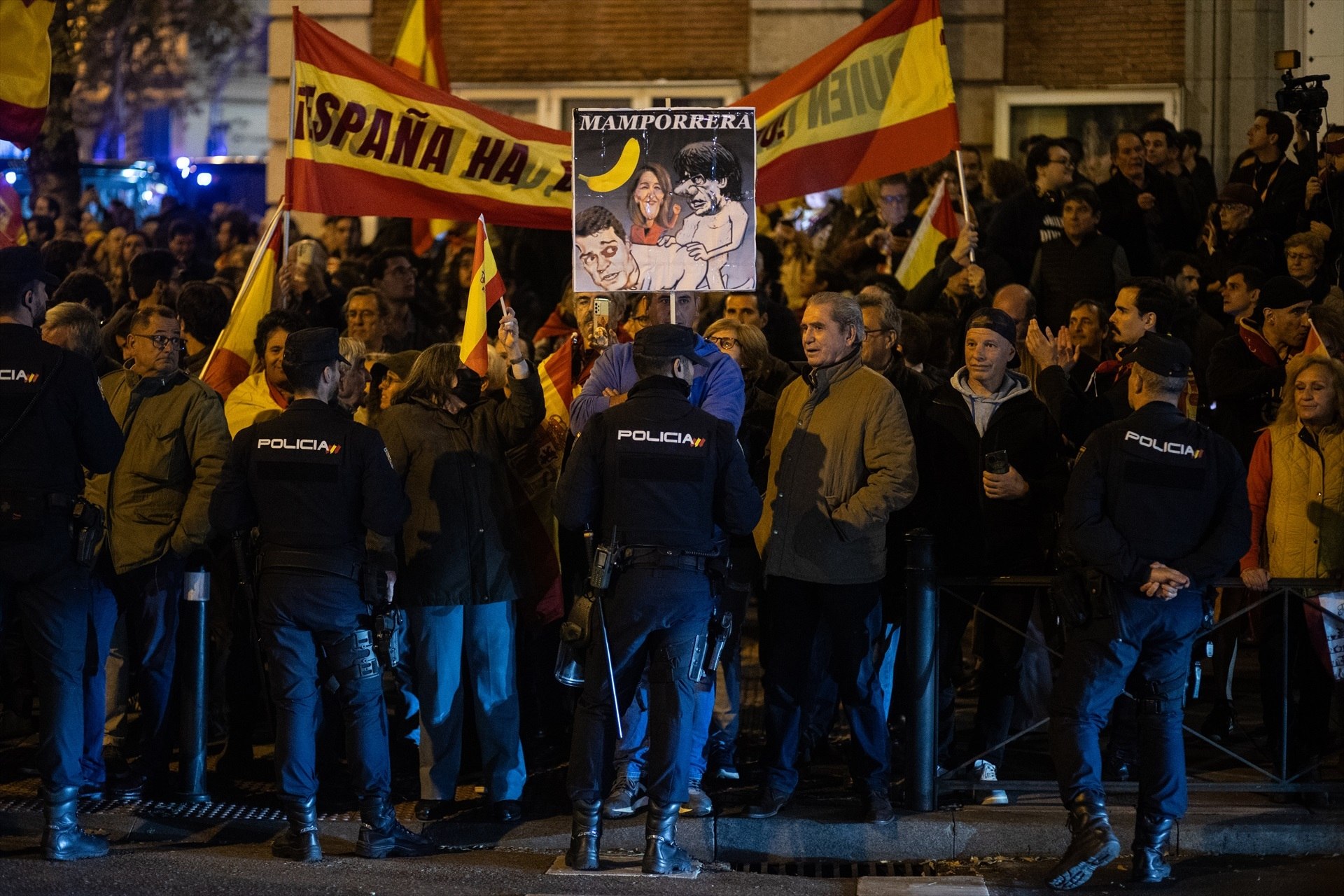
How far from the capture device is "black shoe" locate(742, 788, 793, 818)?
7617mm

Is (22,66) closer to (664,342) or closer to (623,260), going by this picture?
(623,260)

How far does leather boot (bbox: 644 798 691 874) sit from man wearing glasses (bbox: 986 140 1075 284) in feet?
21.0

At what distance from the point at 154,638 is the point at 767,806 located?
2.81m

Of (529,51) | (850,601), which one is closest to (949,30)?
(529,51)

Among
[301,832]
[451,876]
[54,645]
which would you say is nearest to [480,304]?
[54,645]

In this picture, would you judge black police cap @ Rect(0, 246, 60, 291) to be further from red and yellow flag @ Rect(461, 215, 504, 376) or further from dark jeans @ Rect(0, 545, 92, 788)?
red and yellow flag @ Rect(461, 215, 504, 376)

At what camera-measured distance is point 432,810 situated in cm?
779

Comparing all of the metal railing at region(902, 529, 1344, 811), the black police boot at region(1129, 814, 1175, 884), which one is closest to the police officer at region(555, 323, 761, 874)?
the metal railing at region(902, 529, 1344, 811)

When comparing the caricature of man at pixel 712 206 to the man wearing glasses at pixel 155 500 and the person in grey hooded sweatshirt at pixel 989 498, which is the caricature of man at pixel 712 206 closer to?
the person in grey hooded sweatshirt at pixel 989 498

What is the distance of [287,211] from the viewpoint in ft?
31.0

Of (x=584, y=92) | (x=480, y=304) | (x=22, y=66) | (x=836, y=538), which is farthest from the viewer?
(x=584, y=92)

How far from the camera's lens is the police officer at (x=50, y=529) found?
7129 millimetres

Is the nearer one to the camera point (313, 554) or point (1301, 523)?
point (313, 554)

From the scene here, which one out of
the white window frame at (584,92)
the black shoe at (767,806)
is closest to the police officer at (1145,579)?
the black shoe at (767,806)
